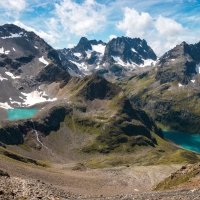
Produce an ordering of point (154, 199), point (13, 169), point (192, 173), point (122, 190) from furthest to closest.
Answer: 1. point (122, 190)
2. point (13, 169)
3. point (192, 173)
4. point (154, 199)

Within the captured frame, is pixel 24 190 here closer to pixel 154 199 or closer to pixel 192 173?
pixel 154 199

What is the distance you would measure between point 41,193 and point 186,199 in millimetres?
24406

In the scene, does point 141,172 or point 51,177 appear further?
point 141,172

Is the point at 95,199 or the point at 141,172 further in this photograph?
the point at 141,172

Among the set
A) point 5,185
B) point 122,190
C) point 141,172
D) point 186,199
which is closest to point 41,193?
point 5,185

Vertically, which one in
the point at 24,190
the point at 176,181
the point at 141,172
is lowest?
the point at 141,172

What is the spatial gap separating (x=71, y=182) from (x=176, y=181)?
34497mm

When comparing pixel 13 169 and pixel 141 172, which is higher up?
pixel 13 169

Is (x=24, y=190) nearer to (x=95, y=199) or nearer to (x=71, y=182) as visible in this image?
(x=95, y=199)

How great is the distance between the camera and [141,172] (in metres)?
141

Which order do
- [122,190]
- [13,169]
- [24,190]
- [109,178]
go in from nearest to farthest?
[24,190] → [13,169] → [122,190] → [109,178]

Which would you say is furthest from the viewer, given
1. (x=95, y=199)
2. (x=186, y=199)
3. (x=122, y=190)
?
(x=122, y=190)

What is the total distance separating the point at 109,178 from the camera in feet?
382

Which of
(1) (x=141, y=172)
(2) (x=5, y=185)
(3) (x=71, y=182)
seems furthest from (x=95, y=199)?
(1) (x=141, y=172)
